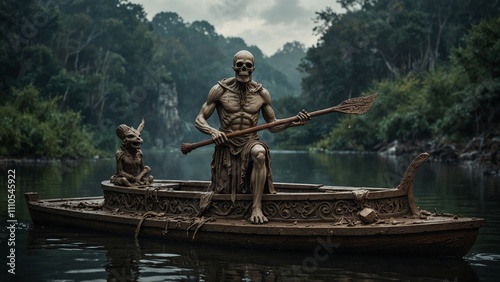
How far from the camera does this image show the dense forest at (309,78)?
3416cm

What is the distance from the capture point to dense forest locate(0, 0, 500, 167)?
3416cm

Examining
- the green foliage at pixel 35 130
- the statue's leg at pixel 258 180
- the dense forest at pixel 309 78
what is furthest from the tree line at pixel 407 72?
the statue's leg at pixel 258 180

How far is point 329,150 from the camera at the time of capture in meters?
60.3

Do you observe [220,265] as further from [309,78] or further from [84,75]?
[309,78]

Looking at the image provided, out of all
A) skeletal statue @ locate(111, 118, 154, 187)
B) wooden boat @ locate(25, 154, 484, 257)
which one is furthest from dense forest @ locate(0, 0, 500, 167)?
wooden boat @ locate(25, 154, 484, 257)

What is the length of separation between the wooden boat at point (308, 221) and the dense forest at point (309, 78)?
22933 millimetres

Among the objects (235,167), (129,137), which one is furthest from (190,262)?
(129,137)

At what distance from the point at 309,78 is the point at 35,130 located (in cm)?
4184

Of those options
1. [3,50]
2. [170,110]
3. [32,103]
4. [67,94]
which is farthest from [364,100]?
[170,110]

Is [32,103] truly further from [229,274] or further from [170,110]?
[170,110]

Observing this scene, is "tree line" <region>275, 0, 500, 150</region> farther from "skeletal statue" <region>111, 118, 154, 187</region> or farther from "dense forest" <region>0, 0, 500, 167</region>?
"skeletal statue" <region>111, 118, 154, 187</region>

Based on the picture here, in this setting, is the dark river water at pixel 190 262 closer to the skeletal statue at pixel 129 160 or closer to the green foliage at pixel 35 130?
the skeletal statue at pixel 129 160

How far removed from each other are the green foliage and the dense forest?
0.06 metres

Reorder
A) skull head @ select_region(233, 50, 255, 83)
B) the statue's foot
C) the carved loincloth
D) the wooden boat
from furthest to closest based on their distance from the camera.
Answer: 1. skull head @ select_region(233, 50, 255, 83)
2. the carved loincloth
3. the statue's foot
4. the wooden boat
